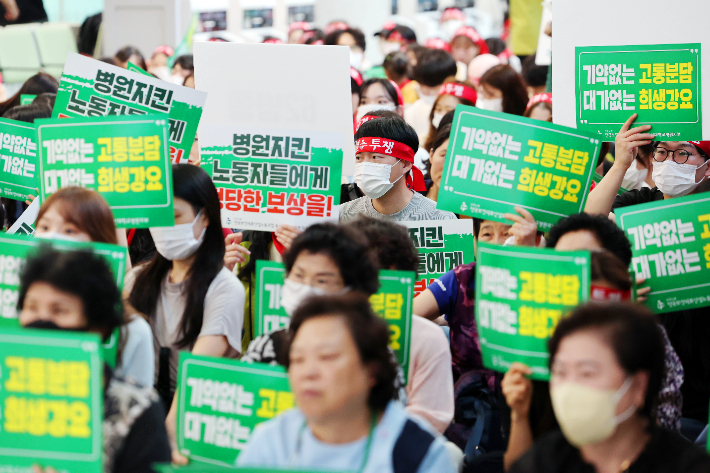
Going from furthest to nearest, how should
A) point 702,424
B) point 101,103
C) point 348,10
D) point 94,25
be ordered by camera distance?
point 348,10, point 94,25, point 101,103, point 702,424

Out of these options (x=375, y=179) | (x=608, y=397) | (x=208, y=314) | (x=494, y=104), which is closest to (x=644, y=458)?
(x=608, y=397)

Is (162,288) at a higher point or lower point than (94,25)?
lower

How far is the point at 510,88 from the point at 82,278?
590 cm

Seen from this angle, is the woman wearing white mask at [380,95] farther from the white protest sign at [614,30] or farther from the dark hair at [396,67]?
the white protest sign at [614,30]

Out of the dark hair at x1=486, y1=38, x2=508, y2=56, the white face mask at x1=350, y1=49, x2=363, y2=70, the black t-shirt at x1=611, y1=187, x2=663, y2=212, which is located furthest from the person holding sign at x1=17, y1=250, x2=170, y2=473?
the dark hair at x1=486, y1=38, x2=508, y2=56

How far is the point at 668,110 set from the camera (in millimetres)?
4289

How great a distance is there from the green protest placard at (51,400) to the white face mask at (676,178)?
3008 millimetres

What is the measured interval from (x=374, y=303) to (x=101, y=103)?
2002mm

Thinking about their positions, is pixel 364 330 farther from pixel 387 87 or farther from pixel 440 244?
pixel 387 87

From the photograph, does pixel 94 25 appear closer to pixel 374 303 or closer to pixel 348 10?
pixel 348 10

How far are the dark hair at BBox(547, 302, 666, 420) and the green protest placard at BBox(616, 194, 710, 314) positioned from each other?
1.13 meters

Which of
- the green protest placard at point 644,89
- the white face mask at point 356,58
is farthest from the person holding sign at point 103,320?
the white face mask at point 356,58

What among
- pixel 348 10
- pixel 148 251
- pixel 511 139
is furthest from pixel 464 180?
pixel 348 10

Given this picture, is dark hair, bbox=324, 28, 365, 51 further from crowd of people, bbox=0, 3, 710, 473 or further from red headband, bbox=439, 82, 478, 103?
crowd of people, bbox=0, 3, 710, 473
